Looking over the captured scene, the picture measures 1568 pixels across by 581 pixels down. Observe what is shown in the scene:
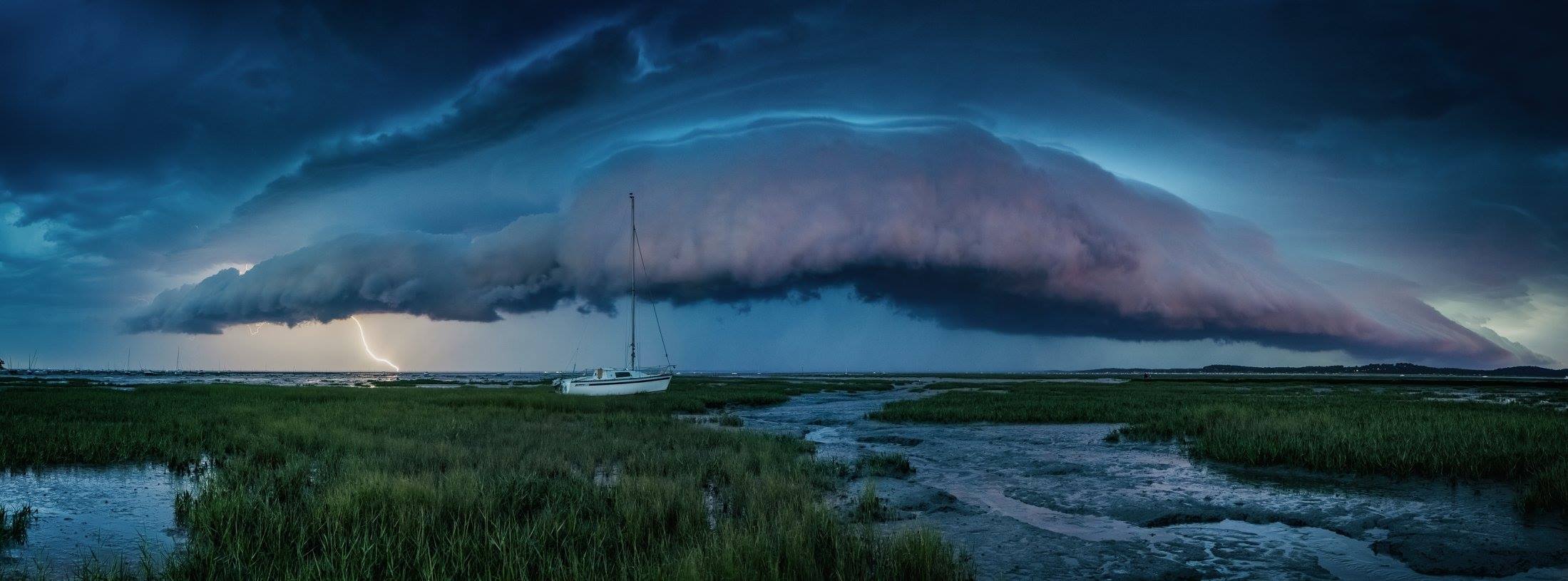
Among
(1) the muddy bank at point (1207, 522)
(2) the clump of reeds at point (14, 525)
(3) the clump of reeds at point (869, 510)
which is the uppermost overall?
(2) the clump of reeds at point (14, 525)

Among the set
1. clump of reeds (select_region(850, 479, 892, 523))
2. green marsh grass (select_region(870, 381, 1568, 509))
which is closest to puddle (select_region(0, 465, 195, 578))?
clump of reeds (select_region(850, 479, 892, 523))

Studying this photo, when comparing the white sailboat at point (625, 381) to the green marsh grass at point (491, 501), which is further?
the white sailboat at point (625, 381)

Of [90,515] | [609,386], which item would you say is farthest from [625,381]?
[90,515]

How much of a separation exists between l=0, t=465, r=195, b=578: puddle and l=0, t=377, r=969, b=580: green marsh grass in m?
0.53

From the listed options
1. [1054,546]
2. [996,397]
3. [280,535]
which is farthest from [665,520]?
[996,397]

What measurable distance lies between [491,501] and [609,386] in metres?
38.6

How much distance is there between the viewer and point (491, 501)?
9.88 m

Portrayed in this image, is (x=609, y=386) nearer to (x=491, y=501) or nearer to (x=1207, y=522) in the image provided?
(x=491, y=501)

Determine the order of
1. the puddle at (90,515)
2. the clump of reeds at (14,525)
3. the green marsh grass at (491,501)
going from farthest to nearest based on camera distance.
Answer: the clump of reeds at (14,525)
the puddle at (90,515)
the green marsh grass at (491,501)

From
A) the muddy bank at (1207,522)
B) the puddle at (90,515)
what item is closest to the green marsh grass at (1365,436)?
the muddy bank at (1207,522)

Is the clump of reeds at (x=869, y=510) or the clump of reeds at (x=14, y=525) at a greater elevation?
the clump of reeds at (x=14, y=525)

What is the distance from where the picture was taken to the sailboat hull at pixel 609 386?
153 ft

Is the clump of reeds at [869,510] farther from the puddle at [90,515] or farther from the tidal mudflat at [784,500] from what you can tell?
the puddle at [90,515]

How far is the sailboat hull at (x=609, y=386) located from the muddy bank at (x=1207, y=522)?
31726mm
